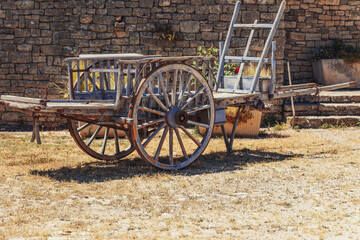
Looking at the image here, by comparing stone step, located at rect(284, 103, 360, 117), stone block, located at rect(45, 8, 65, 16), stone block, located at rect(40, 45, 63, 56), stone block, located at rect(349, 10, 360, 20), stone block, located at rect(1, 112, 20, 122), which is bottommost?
stone block, located at rect(1, 112, 20, 122)

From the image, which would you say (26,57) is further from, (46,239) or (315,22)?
(46,239)

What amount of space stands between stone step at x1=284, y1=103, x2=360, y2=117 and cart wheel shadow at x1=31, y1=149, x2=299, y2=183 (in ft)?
10.8

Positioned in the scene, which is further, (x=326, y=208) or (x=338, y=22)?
(x=338, y=22)

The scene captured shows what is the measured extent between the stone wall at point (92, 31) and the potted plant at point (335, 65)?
6.06ft

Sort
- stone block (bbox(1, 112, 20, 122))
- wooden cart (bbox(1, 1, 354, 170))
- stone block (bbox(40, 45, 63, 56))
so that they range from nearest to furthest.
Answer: wooden cart (bbox(1, 1, 354, 170))
stone block (bbox(40, 45, 63, 56))
stone block (bbox(1, 112, 20, 122))

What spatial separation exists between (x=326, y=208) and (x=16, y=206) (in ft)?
8.92

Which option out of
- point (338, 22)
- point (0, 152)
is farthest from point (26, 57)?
point (338, 22)

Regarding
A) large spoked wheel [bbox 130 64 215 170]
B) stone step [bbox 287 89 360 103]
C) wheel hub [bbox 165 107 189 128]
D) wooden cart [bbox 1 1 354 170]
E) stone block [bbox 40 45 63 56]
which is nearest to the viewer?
wooden cart [bbox 1 1 354 170]

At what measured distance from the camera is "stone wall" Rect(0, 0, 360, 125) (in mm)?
10781

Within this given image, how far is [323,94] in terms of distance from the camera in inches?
454

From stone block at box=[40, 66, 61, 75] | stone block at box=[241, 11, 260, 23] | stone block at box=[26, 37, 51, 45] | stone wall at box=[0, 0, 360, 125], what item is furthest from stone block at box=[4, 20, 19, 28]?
stone block at box=[241, 11, 260, 23]

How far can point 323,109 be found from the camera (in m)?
10.9

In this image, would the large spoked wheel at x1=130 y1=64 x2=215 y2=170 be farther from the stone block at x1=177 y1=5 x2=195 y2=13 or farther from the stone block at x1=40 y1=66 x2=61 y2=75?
the stone block at x1=40 y1=66 x2=61 y2=75

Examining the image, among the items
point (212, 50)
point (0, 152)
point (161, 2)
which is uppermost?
point (161, 2)
